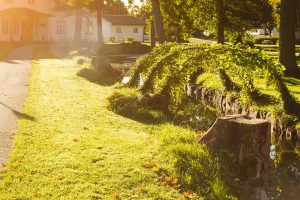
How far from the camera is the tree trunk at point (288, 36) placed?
2003 centimetres

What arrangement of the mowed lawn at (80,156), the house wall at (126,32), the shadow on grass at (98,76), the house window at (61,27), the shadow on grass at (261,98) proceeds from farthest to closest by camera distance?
the house wall at (126,32) < the house window at (61,27) < the shadow on grass at (98,76) < the shadow on grass at (261,98) < the mowed lawn at (80,156)

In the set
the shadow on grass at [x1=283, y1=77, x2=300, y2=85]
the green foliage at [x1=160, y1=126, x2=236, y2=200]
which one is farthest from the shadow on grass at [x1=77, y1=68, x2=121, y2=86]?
the green foliage at [x1=160, y1=126, x2=236, y2=200]

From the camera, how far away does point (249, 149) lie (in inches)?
354

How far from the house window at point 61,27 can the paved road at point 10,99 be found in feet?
112

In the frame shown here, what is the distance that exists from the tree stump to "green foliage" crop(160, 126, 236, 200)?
469 millimetres

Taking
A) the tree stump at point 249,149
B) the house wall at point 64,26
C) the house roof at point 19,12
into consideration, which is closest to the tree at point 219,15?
the tree stump at point 249,149

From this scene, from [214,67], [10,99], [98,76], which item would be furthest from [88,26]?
[214,67]

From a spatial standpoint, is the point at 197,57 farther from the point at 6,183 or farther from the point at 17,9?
the point at 17,9

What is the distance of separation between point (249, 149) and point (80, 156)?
13.2 feet

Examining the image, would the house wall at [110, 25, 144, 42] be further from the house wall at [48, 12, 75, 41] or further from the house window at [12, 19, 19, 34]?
the house window at [12, 19, 19, 34]

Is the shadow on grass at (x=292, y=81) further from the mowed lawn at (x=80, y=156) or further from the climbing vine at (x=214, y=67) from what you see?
the mowed lawn at (x=80, y=156)

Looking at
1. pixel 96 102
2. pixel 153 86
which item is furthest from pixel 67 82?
pixel 153 86

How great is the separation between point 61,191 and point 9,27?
54161 mm

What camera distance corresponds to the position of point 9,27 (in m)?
57.2
